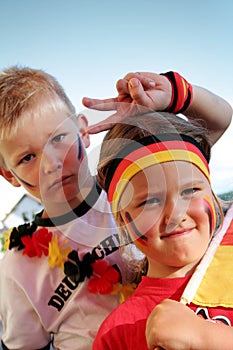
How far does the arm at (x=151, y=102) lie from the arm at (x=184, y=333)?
301 millimetres

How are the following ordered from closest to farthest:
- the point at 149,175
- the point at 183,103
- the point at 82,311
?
the point at 149,175
the point at 183,103
the point at 82,311

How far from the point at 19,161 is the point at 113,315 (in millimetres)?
304

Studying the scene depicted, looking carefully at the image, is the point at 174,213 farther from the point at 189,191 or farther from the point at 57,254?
the point at 57,254

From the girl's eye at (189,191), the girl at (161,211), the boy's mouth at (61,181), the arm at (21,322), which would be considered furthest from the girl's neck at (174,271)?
the arm at (21,322)

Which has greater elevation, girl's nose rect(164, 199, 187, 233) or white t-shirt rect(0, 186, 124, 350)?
girl's nose rect(164, 199, 187, 233)

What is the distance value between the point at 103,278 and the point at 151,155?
294 millimetres

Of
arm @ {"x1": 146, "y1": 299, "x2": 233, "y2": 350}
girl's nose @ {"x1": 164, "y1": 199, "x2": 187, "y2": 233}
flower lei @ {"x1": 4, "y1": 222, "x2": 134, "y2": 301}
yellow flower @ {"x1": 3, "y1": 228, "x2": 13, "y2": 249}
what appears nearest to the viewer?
arm @ {"x1": 146, "y1": 299, "x2": 233, "y2": 350}

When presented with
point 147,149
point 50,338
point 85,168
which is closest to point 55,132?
point 85,168

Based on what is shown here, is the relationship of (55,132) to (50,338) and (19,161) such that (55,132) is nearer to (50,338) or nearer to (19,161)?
(19,161)

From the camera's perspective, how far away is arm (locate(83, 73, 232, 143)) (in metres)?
0.69

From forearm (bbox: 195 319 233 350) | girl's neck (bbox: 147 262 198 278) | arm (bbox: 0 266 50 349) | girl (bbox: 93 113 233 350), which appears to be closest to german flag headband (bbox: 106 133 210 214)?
girl (bbox: 93 113 233 350)

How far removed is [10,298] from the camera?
2.88ft

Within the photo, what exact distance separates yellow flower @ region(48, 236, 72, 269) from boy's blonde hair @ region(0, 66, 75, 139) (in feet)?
0.72

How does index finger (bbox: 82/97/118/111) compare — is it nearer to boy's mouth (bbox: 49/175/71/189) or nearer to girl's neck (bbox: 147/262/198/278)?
boy's mouth (bbox: 49/175/71/189)
